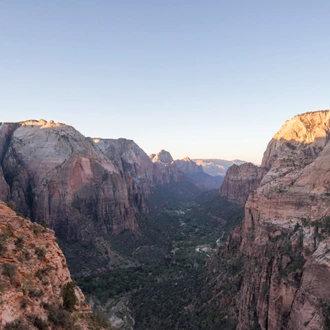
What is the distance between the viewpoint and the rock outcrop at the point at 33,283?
16469 millimetres

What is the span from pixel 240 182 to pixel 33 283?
14436cm

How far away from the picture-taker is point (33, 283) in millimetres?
19266

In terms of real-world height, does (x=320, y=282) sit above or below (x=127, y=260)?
above

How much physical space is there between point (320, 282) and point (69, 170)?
8028cm

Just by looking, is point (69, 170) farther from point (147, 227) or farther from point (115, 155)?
point (115, 155)

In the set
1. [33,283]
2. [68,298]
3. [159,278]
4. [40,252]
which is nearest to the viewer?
[33,283]

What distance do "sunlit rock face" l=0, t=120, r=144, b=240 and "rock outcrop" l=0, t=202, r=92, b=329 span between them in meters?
66.1

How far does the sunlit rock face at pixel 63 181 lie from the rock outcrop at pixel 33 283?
2603 inches

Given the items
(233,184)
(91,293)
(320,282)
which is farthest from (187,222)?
(320,282)

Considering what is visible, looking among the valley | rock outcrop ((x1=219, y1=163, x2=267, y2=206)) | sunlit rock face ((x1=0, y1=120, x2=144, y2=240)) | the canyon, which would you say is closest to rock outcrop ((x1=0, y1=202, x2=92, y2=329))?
the canyon

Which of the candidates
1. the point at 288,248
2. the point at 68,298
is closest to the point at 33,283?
the point at 68,298

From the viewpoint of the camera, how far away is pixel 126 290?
68.2 meters

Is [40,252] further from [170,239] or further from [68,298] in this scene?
[170,239]

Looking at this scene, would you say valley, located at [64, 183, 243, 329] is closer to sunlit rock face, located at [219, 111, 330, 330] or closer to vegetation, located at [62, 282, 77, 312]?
sunlit rock face, located at [219, 111, 330, 330]
